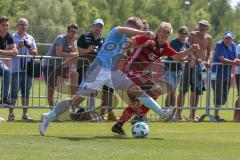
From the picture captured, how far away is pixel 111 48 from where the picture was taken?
13320mm

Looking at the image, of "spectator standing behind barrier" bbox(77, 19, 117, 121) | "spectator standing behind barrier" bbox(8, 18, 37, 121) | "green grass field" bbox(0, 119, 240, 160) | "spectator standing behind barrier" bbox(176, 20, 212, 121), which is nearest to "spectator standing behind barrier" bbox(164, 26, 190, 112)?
"spectator standing behind barrier" bbox(176, 20, 212, 121)

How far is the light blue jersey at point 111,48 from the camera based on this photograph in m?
13.1

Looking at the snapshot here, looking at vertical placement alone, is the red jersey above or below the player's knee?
above

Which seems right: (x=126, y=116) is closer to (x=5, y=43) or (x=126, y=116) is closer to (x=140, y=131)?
(x=140, y=131)

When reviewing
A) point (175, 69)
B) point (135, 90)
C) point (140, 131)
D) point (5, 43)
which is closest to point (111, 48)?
point (135, 90)

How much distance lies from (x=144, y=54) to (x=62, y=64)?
3454 millimetres

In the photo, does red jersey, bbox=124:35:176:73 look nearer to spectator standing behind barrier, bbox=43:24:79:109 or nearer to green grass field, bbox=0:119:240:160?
green grass field, bbox=0:119:240:160

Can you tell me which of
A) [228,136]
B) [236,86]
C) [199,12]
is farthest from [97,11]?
[228,136]

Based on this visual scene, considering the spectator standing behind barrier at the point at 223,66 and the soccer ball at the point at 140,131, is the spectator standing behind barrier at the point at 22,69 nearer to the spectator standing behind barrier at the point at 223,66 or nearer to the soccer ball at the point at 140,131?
the soccer ball at the point at 140,131

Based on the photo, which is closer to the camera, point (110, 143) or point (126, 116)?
point (110, 143)

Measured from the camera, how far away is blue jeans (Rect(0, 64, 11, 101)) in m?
16.6

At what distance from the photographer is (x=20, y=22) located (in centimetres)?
1695

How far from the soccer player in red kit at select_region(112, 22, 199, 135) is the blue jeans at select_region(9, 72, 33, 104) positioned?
11.4 ft

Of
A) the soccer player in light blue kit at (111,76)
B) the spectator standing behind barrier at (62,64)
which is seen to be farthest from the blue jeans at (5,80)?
the soccer player in light blue kit at (111,76)
